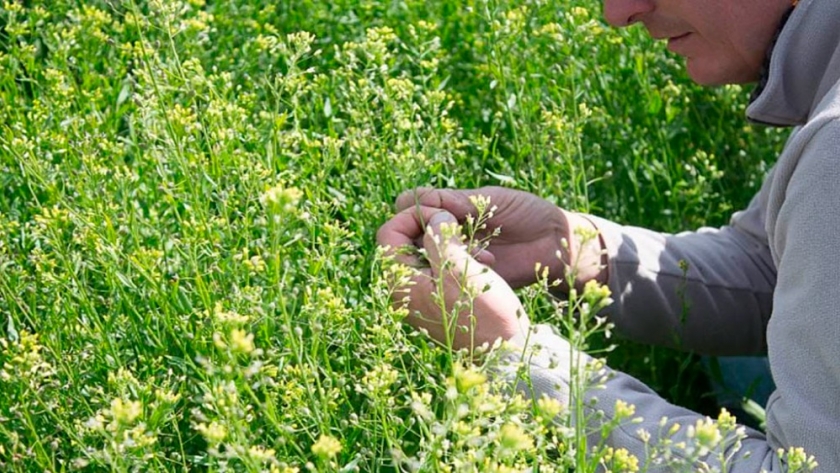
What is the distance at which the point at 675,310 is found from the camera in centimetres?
318

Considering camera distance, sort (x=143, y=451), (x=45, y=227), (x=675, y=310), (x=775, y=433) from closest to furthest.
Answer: (x=143, y=451) → (x=775, y=433) → (x=45, y=227) → (x=675, y=310)

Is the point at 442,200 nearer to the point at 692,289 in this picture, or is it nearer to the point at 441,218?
the point at 441,218

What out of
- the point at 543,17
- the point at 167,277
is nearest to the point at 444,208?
the point at 167,277

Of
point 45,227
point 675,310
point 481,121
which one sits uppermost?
point 45,227

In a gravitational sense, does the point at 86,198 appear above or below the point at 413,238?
above

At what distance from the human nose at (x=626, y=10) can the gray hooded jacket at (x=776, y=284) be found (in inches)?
11.3

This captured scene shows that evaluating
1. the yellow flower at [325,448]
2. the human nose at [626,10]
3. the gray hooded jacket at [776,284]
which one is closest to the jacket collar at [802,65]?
the gray hooded jacket at [776,284]

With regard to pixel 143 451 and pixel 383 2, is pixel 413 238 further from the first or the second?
pixel 383 2

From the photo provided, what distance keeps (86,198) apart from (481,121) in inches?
55.9

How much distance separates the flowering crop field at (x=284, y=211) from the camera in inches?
82.3

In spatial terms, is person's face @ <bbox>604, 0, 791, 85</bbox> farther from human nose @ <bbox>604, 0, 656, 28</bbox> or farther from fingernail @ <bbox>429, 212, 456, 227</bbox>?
fingernail @ <bbox>429, 212, 456, 227</bbox>

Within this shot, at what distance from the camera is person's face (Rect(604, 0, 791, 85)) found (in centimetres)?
258

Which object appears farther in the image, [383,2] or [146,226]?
Answer: [383,2]

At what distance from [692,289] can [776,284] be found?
747mm
